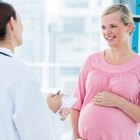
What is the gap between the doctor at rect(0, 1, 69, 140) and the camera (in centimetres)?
121

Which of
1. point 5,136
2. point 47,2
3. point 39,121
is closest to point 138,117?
point 39,121

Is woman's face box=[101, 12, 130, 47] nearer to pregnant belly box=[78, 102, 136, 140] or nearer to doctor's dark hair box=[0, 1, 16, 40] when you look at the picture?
pregnant belly box=[78, 102, 136, 140]

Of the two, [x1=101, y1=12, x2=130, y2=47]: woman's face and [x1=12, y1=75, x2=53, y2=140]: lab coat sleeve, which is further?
[x1=101, y1=12, x2=130, y2=47]: woman's face

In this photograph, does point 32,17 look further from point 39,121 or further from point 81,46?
point 39,121

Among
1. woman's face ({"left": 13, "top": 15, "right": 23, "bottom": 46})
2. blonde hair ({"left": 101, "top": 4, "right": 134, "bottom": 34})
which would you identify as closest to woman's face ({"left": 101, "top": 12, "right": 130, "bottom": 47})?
blonde hair ({"left": 101, "top": 4, "right": 134, "bottom": 34})

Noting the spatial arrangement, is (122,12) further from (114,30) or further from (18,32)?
(18,32)

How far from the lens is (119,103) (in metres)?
1.60

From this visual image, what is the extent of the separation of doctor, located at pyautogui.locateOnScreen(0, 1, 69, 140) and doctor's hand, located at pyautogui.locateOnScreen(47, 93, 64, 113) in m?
0.22

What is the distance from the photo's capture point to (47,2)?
401 cm

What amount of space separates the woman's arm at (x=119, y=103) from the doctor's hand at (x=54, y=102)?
8.3 inches

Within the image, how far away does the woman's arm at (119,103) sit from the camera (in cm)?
160

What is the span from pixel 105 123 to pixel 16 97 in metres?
0.58

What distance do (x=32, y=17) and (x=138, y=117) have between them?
2.90 meters

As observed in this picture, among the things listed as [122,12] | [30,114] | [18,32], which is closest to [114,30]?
[122,12]
